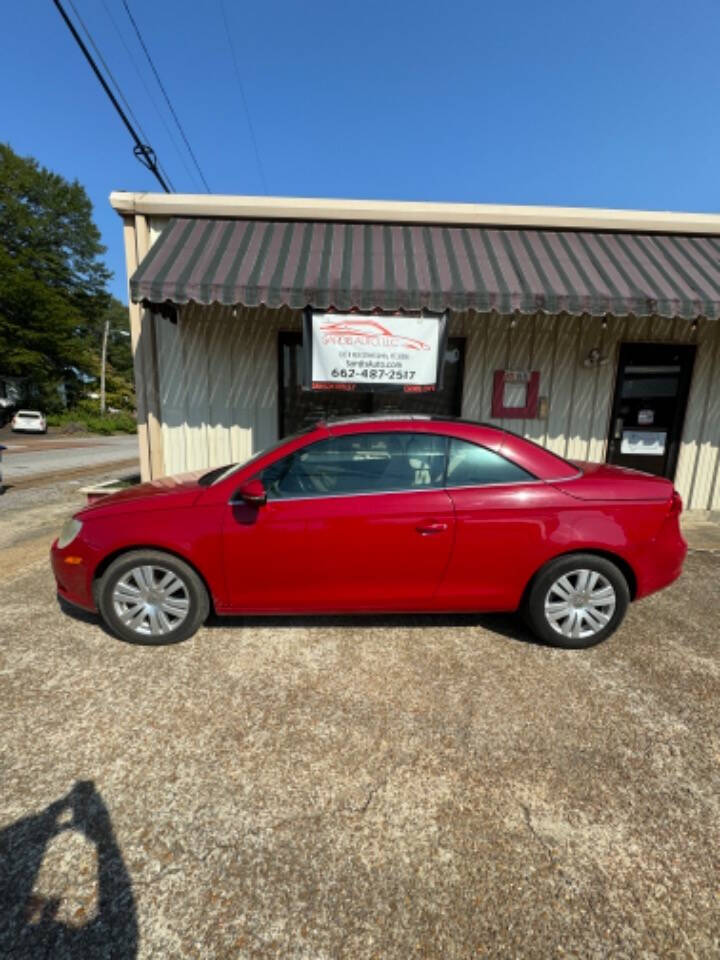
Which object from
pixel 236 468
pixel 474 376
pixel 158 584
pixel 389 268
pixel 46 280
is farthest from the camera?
pixel 46 280

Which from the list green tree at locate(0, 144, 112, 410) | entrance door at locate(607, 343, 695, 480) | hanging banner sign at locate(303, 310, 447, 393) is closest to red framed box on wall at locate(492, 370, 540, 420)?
entrance door at locate(607, 343, 695, 480)

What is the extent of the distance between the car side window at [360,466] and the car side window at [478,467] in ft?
0.26

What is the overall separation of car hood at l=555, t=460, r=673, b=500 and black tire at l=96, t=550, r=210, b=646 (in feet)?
8.20

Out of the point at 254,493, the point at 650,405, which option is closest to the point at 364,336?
the point at 254,493

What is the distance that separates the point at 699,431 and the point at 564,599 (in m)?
4.84

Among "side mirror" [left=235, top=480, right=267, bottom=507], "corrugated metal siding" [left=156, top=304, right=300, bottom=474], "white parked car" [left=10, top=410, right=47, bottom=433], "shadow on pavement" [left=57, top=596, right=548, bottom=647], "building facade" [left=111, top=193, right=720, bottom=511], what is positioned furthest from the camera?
"white parked car" [left=10, top=410, right=47, bottom=433]

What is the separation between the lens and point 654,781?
210cm

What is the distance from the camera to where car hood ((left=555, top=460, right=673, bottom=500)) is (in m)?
3.01

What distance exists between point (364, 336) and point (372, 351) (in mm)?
182

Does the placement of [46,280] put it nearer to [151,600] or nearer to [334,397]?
[334,397]

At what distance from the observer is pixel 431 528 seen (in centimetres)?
290

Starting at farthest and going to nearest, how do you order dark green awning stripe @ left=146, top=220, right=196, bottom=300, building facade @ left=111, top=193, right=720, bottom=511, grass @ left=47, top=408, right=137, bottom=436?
grass @ left=47, top=408, right=137, bottom=436, building facade @ left=111, top=193, right=720, bottom=511, dark green awning stripe @ left=146, top=220, right=196, bottom=300

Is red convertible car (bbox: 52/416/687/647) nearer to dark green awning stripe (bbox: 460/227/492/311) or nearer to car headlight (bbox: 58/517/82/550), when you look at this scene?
car headlight (bbox: 58/517/82/550)

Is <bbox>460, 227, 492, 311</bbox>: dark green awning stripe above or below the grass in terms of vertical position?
above
